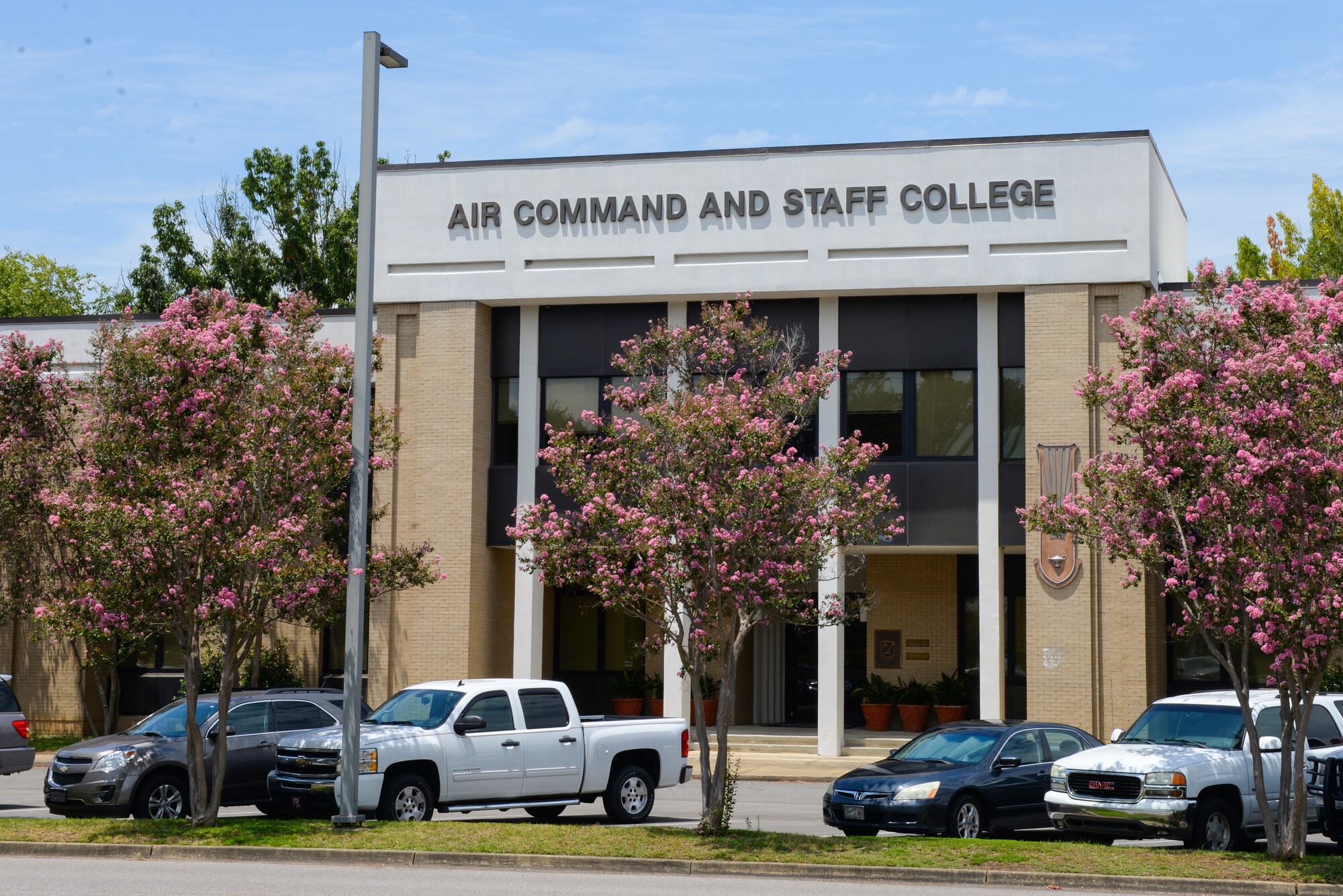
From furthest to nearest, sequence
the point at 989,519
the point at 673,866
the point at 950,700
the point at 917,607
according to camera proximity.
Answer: the point at 917,607 < the point at 950,700 < the point at 989,519 < the point at 673,866

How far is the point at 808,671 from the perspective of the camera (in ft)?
114

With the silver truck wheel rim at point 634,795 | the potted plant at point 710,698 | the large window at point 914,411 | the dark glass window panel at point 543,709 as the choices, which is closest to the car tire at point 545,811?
the silver truck wheel rim at point 634,795

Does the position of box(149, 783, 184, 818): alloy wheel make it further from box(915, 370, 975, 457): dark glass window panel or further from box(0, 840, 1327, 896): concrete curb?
box(915, 370, 975, 457): dark glass window panel

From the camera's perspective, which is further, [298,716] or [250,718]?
[298,716]

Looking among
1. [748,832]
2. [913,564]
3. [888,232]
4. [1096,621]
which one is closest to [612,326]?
[888,232]

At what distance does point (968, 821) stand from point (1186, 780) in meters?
2.32

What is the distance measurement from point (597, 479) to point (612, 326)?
46.2 ft

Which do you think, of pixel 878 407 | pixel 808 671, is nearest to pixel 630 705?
pixel 808 671

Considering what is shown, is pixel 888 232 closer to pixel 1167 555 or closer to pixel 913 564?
pixel 913 564

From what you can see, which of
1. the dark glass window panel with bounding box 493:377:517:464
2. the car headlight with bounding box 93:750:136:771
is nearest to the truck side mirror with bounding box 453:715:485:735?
the car headlight with bounding box 93:750:136:771

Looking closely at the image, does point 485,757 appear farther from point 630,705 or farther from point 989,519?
point 630,705

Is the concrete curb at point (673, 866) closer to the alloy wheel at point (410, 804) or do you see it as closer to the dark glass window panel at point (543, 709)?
the alloy wheel at point (410, 804)

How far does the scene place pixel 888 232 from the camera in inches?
1153

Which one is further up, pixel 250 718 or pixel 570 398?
pixel 570 398
